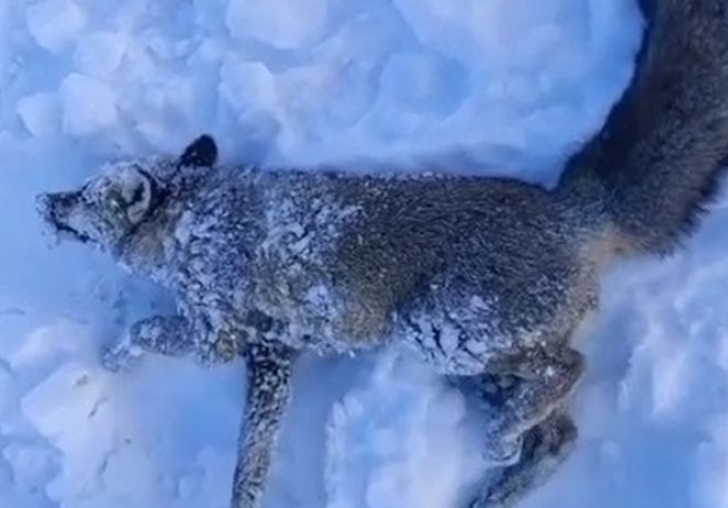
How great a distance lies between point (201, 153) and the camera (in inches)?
197

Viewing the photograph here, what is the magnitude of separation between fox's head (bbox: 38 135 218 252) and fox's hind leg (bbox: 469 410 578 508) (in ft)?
4.67

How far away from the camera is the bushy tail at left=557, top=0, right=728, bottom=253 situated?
14.7ft

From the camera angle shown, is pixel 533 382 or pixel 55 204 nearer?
pixel 533 382

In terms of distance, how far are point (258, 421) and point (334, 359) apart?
351 millimetres

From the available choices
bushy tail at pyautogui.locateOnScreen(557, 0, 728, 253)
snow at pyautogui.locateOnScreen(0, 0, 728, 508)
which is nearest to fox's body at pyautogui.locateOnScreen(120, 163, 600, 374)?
bushy tail at pyautogui.locateOnScreen(557, 0, 728, 253)

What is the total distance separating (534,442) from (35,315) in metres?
1.79

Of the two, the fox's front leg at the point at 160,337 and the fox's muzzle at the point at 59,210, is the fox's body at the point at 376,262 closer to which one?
the fox's front leg at the point at 160,337

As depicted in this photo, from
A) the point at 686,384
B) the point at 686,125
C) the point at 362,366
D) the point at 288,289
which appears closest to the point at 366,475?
the point at 362,366

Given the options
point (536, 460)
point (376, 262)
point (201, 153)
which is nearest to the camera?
point (376, 262)

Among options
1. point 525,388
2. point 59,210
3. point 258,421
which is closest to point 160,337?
point 258,421

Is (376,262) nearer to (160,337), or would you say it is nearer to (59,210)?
(160,337)

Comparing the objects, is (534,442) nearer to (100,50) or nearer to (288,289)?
(288,289)

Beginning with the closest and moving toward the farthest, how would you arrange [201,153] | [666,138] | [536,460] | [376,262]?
[666,138]
[376,262]
[536,460]
[201,153]

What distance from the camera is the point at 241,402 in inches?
200
